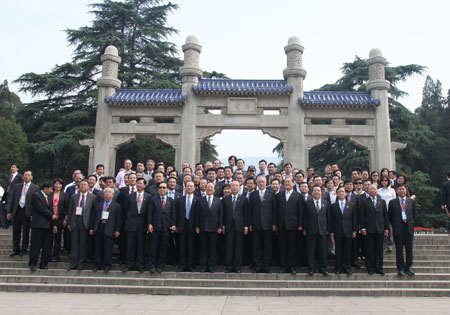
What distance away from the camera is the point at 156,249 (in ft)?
19.6

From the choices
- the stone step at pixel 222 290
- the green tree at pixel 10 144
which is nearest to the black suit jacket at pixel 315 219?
the stone step at pixel 222 290

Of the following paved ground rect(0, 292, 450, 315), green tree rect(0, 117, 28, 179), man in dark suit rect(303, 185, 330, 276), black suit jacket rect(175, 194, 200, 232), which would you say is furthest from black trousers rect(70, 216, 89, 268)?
green tree rect(0, 117, 28, 179)

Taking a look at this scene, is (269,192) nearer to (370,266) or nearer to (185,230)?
(185,230)

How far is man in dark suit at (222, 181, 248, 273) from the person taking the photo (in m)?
5.97

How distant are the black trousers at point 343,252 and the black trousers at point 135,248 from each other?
10.6 ft

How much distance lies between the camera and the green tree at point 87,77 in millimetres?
15750

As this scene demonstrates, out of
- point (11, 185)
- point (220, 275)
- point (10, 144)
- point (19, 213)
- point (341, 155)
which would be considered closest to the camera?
point (220, 275)

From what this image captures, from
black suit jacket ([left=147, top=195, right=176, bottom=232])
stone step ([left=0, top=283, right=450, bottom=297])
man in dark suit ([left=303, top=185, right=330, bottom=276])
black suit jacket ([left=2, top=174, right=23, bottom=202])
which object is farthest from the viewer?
black suit jacket ([left=2, top=174, right=23, bottom=202])

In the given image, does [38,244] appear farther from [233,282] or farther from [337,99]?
[337,99]

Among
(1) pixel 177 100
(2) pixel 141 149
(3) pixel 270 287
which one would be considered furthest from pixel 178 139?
(3) pixel 270 287

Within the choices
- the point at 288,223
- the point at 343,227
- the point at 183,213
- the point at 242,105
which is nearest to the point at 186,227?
the point at 183,213

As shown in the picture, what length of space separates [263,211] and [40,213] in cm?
379

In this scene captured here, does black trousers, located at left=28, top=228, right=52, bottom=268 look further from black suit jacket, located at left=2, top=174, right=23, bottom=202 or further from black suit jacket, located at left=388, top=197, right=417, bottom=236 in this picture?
black suit jacket, located at left=388, top=197, right=417, bottom=236

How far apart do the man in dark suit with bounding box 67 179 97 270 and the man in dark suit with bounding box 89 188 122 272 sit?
0.10 metres
